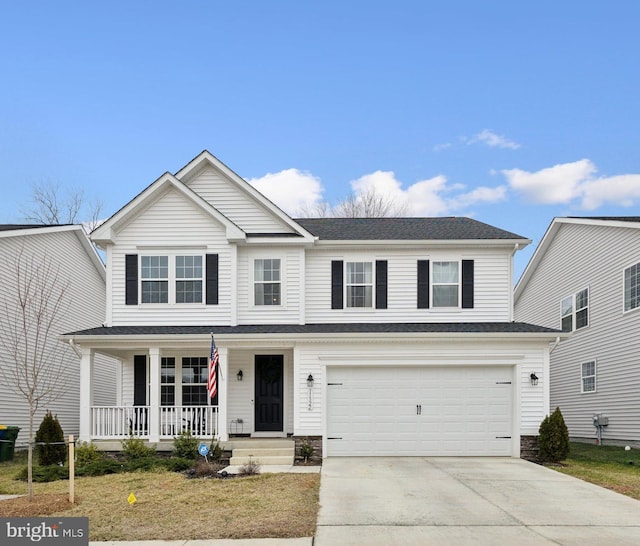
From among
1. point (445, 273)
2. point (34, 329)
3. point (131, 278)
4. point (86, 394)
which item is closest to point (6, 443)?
point (86, 394)

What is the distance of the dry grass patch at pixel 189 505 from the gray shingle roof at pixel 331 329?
4.03 meters

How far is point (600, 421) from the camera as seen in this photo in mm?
20516

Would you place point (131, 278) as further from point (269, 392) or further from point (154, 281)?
point (269, 392)

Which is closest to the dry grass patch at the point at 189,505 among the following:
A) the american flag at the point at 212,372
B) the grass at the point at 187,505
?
the grass at the point at 187,505

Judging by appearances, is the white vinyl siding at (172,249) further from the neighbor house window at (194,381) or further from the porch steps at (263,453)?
the porch steps at (263,453)

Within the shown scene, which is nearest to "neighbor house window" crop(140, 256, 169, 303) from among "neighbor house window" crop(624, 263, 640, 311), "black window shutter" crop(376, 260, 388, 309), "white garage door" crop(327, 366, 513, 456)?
"white garage door" crop(327, 366, 513, 456)

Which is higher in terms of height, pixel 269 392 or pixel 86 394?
pixel 86 394

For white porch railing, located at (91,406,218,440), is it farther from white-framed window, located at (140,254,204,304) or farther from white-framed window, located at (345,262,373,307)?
white-framed window, located at (345,262,373,307)

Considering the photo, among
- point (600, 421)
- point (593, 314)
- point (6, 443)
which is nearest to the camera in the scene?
point (6, 443)

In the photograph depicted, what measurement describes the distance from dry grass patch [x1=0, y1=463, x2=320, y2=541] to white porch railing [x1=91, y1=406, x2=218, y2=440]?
9.01 feet

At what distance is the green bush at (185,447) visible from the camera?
1543 cm

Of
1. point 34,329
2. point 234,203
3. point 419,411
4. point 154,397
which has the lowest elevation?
point 419,411

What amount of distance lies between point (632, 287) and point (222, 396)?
11.7 metres

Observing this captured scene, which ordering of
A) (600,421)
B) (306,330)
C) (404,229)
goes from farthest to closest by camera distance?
(600,421)
(404,229)
(306,330)
